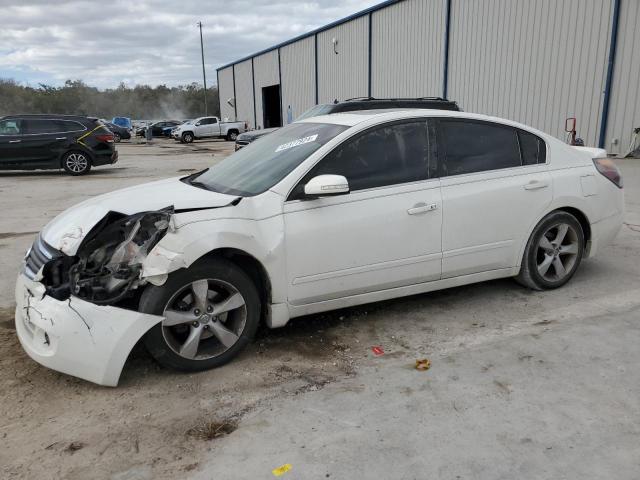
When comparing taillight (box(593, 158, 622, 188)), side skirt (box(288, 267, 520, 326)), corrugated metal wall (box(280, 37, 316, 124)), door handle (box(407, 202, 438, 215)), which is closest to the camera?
side skirt (box(288, 267, 520, 326))

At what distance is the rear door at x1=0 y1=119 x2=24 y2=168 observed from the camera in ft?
46.2

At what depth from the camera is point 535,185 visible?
426 cm

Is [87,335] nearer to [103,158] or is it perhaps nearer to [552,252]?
[552,252]

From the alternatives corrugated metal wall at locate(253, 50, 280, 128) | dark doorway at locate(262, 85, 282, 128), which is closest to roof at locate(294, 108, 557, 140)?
corrugated metal wall at locate(253, 50, 280, 128)

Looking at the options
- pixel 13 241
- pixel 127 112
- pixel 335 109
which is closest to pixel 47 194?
pixel 13 241

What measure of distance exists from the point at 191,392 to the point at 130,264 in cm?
84

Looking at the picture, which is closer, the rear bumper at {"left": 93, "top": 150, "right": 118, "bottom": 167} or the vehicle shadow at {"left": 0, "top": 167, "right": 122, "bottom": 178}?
the vehicle shadow at {"left": 0, "top": 167, "right": 122, "bottom": 178}

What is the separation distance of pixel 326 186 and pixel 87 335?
1.65 meters

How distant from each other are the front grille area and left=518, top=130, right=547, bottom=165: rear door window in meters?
3.55

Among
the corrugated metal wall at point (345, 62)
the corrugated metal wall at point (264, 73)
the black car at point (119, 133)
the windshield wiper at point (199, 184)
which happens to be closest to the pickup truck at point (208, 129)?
the corrugated metal wall at point (264, 73)

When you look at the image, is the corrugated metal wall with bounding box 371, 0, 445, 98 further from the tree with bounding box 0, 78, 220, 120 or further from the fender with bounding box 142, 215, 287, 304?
the tree with bounding box 0, 78, 220, 120

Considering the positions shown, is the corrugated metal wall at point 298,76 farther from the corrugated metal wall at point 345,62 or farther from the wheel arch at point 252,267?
the wheel arch at point 252,267

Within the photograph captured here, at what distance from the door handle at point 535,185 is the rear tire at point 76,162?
13534 mm

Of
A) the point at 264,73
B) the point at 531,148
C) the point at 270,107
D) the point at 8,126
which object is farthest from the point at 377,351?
the point at 270,107
